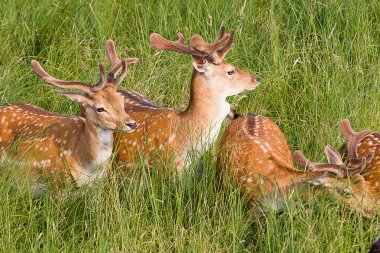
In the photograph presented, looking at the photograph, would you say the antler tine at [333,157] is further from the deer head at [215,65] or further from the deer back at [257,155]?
the deer head at [215,65]

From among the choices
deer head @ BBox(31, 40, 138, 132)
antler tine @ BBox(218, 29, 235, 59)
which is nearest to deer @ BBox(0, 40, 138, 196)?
deer head @ BBox(31, 40, 138, 132)

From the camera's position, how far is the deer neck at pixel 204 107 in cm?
630

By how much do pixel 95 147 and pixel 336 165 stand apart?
1.44 m

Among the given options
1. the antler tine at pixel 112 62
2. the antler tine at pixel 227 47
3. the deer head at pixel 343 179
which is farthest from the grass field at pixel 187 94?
the antler tine at pixel 112 62

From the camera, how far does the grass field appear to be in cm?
526

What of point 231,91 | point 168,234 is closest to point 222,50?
point 231,91

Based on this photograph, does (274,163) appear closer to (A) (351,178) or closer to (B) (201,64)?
(A) (351,178)

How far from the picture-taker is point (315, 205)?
5.36 m

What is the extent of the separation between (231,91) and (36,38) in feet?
6.28

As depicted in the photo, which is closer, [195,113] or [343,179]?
[343,179]

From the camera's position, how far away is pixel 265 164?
5.89m

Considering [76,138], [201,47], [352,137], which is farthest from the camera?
[201,47]

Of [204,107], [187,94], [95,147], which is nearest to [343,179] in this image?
[204,107]

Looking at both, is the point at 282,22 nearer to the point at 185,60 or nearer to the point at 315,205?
the point at 185,60
